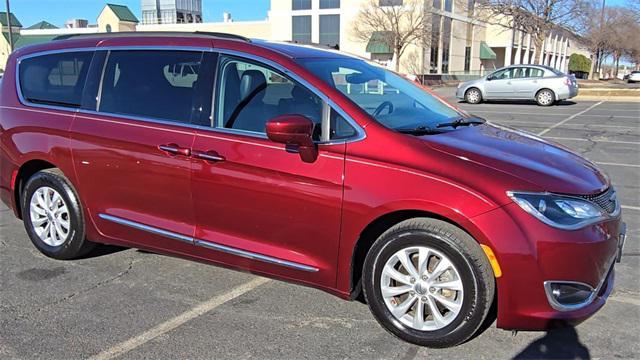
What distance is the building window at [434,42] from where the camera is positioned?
50.6 m

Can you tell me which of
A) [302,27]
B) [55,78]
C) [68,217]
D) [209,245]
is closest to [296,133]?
[209,245]

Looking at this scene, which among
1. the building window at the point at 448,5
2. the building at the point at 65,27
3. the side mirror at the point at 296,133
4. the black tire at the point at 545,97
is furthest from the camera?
the building at the point at 65,27

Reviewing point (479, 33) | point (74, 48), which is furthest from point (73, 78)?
point (479, 33)

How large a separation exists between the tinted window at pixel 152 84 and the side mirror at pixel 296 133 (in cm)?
83

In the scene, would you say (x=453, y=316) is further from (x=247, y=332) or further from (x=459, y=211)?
(x=247, y=332)

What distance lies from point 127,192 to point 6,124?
154 centimetres

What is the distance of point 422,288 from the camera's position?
320 cm

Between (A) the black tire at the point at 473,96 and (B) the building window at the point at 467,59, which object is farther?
(B) the building window at the point at 467,59

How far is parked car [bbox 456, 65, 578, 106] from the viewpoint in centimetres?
2120

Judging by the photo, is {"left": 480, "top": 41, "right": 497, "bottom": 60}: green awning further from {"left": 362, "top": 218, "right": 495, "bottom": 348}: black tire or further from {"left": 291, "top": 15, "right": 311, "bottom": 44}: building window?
{"left": 362, "top": 218, "right": 495, "bottom": 348}: black tire

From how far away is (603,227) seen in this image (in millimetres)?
3096

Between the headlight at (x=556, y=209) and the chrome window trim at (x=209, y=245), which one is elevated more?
the headlight at (x=556, y=209)

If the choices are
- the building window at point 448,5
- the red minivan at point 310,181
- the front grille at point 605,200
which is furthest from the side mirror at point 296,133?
the building window at point 448,5

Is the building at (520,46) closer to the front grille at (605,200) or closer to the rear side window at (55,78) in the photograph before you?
the front grille at (605,200)
